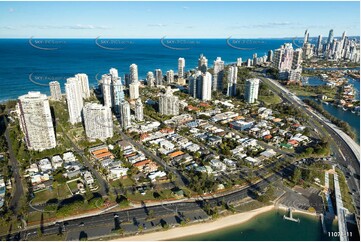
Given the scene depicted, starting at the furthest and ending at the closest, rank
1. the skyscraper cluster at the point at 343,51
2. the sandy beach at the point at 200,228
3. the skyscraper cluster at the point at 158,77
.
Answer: the skyscraper cluster at the point at 343,51 < the skyscraper cluster at the point at 158,77 < the sandy beach at the point at 200,228

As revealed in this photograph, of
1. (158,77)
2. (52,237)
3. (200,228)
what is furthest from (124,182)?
(158,77)

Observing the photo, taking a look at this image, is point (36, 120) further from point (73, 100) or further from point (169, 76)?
point (169, 76)

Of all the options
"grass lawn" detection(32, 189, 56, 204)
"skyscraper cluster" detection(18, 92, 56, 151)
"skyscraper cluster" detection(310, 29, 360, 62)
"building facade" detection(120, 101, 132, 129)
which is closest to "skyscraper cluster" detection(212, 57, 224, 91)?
"building facade" detection(120, 101, 132, 129)

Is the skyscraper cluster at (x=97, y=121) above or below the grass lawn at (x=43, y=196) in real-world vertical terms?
above

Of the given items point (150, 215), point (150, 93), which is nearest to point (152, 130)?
point (150, 215)

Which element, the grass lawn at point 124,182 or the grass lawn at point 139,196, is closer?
the grass lawn at point 139,196

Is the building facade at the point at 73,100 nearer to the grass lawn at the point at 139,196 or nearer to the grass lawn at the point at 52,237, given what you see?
the grass lawn at the point at 139,196

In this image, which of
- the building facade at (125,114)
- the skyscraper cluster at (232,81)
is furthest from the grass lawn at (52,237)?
the skyscraper cluster at (232,81)

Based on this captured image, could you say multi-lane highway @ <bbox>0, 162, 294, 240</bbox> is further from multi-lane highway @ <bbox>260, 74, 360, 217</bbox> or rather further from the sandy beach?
multi-lane highway @ <bbox>260, 74, 360, 217</bbox>

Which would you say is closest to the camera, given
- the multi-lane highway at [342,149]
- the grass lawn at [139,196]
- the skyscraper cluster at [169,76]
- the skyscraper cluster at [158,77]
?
the grass lawn at [139,196]
